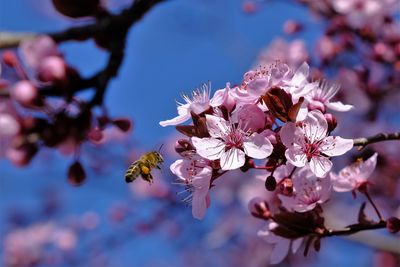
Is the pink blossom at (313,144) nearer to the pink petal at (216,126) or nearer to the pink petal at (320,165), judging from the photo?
the pink petal at (320,165)

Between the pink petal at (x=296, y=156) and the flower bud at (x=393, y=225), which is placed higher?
the pink petal at (x=296, y=156)

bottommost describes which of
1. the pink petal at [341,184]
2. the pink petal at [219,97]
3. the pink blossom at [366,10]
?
the pink blossom at [366,10]

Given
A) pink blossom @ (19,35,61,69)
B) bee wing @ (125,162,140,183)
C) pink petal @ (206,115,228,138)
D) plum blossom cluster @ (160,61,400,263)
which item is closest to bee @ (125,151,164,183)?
bee wing @ (125,162,140,183)

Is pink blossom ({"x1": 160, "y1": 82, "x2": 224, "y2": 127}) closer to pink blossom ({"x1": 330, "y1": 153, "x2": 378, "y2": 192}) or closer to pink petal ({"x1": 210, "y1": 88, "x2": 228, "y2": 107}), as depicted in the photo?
pink petal ({"x1": 210, "y1": 88, "x2": 228, "y2": 107})

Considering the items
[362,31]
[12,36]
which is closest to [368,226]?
[12,36]

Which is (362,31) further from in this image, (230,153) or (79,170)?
(230,153)

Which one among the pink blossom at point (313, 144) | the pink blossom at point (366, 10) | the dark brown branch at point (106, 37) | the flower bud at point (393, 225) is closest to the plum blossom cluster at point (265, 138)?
the pink blossom at point (313, 144)
